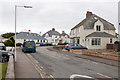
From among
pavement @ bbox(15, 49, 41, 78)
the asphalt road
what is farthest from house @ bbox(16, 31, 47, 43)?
pavement @ bbox(15, 49, 41, 78)

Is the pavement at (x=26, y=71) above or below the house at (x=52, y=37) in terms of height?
below

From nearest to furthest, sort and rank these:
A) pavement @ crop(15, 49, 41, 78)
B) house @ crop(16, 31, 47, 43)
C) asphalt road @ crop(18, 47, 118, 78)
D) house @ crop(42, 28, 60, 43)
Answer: pavement @ crop(15, 49, 41, 78) < asphalt road @ crop(18, 47, 118, 78) < house @ crop(16, 31, 47, 43) < house @ crop(42, 28, 60, 43)

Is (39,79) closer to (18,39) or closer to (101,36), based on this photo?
(101,36)

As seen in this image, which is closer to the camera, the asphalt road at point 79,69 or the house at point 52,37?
the asphalt road at point 79,69

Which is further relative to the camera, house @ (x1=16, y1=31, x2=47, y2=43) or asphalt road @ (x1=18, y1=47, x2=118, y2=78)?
house @ (x1=16, y1=31, x2=47, y2=43)

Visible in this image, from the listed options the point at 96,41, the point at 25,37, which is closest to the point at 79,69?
the point at 96,41

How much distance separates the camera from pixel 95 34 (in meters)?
29.9

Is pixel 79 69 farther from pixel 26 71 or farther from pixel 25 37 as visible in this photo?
pixel 25 37

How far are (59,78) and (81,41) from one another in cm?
2607

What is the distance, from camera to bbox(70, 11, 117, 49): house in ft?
96.1

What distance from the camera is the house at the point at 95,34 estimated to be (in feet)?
96.1

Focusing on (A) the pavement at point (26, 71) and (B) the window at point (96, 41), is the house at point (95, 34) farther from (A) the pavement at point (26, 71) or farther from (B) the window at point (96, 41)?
(A) the pavement at point (26, 71)

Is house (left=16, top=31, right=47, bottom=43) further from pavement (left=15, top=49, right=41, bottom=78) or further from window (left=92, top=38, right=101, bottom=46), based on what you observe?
pavement (left=15, top=49, right=41, bottom=78)

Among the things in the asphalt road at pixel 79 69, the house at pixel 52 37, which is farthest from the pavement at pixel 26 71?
the house at pixel 52 37
